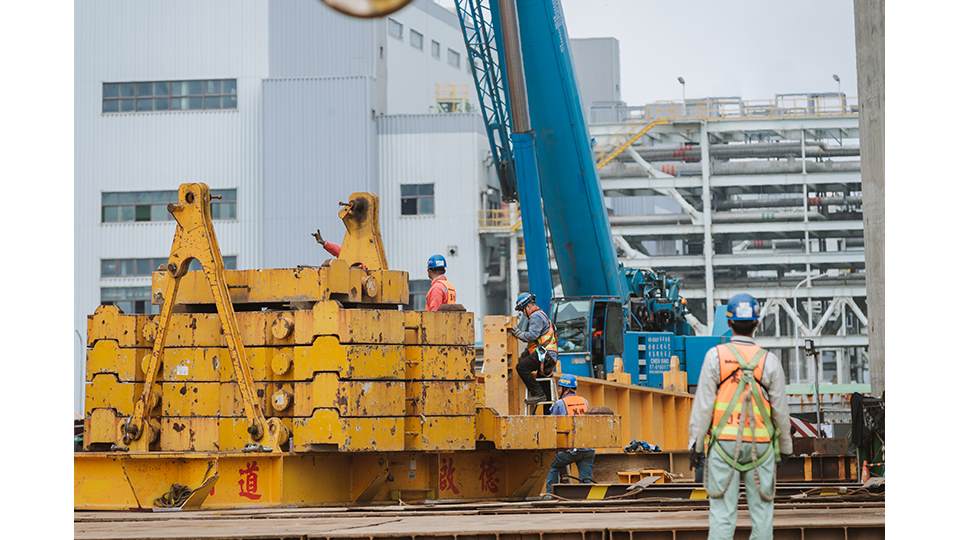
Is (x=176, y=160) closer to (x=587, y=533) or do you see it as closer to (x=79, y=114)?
(x=79, y=114)

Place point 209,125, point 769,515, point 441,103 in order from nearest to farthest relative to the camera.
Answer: point 769,515, point 209,125, point 441,103

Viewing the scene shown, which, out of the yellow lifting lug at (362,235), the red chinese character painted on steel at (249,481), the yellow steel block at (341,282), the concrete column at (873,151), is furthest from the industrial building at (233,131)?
the red chinese character painted on steel at (249,481)

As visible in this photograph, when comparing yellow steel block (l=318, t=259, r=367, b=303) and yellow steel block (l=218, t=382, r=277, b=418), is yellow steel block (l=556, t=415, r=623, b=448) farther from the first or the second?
yellow steel block (l=218, t=382, r=277, b=418)

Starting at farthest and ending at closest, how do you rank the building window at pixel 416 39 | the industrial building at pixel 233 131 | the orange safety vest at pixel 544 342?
the building window at pixel 416 39 < the industrial building at pixel 233 131 < the orange safety vest at pixel 544 342

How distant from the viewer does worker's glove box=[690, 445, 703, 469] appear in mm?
7680

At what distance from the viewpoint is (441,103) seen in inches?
2186

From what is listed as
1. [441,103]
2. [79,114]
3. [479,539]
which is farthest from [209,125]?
[479,539]

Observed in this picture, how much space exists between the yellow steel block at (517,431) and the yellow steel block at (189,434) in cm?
255

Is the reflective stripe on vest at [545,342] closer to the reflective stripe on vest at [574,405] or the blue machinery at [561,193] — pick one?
the reflective stripe on vest at [574,405]

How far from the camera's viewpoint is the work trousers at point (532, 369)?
48.3ft

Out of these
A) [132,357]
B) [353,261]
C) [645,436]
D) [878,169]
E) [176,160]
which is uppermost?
[176,160]

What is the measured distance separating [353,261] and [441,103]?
4226 centimetres

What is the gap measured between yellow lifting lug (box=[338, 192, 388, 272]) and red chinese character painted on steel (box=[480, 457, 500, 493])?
6.93 ft

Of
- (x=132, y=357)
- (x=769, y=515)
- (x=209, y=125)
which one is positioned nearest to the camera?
(x=769, y=515)
